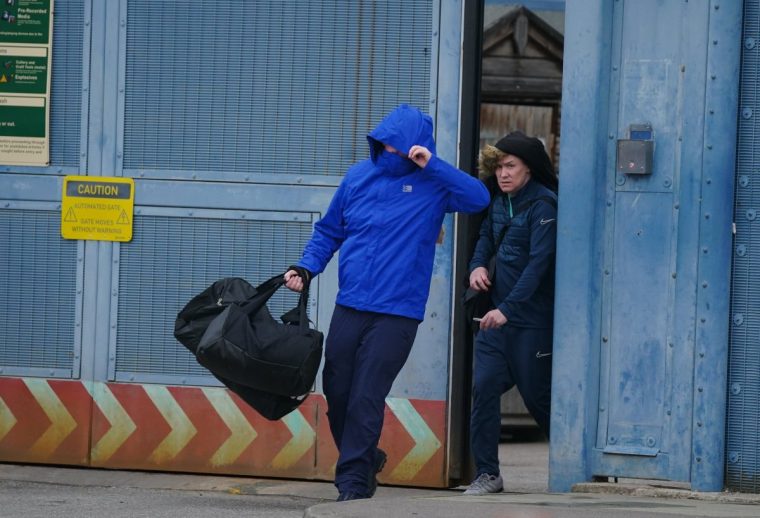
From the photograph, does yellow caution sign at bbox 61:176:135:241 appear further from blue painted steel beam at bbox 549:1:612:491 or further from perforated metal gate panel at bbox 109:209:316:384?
blue painted steel beam at bbox 549:1:612:491

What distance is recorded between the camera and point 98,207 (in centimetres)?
852

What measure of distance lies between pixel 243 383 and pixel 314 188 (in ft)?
5.36

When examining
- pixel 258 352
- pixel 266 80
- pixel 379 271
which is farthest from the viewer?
pixel 266 80

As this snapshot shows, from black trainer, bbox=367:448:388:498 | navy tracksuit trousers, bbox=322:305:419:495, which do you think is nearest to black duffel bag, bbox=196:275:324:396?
navy tracksuit trousers, bbox=322:305:419:495

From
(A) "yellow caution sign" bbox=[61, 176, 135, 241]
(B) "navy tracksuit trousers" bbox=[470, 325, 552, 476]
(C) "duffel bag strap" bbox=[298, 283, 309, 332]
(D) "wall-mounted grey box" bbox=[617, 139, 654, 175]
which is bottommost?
(B) "navy tracksuit trousers" bbox=[470, 325, 552, 476]

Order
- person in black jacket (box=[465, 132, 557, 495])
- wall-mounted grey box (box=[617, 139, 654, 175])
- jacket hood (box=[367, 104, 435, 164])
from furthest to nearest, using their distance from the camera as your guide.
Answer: person in black jacket (box=[465, 132, 557, 495])
wall-mounted grey box (box=[617, 139, 654, 175])
jacket hood (box=[367, 104, 435, 164])

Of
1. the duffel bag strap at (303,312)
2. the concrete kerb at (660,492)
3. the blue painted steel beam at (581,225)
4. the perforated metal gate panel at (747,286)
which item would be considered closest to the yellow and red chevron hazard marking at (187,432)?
the blue painted steel beam at (581,225)

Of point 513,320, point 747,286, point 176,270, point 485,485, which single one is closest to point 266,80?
point 176,270

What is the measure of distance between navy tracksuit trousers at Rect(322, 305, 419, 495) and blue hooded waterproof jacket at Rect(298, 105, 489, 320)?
8cm

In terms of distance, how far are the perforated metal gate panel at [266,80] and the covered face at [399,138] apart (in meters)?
1.10

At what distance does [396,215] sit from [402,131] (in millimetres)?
363

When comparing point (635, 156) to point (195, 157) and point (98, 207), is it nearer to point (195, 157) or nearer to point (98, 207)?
point (195, 157)

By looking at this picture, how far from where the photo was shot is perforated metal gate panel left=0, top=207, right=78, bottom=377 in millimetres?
8570

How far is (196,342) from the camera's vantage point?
7121mm
